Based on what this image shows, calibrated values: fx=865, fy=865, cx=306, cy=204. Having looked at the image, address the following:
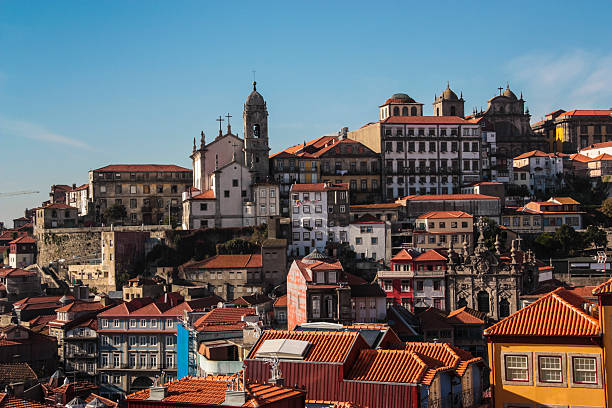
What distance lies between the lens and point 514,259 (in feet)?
277

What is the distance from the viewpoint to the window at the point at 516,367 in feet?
89.5

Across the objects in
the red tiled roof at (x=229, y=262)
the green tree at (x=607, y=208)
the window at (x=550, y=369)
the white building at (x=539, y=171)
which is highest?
the white building at (x=539, y=171)

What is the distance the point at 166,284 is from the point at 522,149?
6336 centimetres

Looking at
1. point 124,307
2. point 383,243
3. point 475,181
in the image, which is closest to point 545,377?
point 124,307

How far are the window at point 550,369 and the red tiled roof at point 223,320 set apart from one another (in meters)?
32.1

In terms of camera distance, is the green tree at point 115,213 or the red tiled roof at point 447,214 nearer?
the red tiled roof at point 447,214

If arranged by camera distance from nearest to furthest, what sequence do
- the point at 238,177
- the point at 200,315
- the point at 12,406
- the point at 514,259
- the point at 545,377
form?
the point at 545,377 → the point at 12,406 → the point at 200,315 → the point at 514,259 → the point at 238,177

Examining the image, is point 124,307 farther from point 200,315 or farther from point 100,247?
point 100,247

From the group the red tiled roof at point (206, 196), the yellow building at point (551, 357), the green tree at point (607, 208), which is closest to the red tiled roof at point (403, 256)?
the red tiled roof at point (206, 196)

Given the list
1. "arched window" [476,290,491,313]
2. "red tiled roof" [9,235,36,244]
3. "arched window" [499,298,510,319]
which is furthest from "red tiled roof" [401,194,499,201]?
"red tiled roof" [9,235,36,244]

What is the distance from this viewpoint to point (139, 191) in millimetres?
110438

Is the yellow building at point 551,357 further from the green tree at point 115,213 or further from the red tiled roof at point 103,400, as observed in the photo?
the green tree at point 115,213

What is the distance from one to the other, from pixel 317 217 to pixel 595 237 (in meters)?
31.2

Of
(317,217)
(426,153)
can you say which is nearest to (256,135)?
(317,217)
